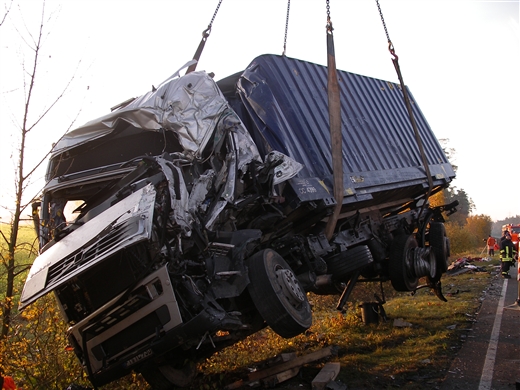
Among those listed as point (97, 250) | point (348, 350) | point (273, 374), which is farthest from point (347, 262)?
point (97, 250)

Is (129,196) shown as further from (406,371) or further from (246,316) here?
(406,371)

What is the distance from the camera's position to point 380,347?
644cm

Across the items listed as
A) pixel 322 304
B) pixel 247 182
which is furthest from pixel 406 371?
pixel 322 304

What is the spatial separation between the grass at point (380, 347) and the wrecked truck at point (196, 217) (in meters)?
0.78

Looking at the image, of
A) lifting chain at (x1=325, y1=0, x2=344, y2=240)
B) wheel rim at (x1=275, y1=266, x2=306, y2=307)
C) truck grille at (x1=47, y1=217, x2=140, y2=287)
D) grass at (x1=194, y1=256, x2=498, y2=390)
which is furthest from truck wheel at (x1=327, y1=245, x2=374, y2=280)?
truck grille at (x1=47, y1=217, x2=140, y2=287)

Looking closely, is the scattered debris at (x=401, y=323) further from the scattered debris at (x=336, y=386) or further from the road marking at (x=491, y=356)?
the scattered debris at (x=336, y=386)

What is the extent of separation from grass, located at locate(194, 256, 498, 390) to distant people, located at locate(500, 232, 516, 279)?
4.73m

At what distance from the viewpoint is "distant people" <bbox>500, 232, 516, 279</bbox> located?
13.8 meters

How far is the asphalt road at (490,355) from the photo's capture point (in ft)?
15.7

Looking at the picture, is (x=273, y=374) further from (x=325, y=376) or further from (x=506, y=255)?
(x=506, y=255)

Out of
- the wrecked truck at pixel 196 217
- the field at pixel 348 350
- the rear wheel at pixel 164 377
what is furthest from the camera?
the field at pixel 348 350

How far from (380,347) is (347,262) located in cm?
133

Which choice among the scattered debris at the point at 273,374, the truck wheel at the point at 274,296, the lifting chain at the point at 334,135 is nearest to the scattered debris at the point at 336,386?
the scattered debris at the point at 273,374

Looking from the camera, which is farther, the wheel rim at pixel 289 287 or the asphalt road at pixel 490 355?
the asphalt road at pixel 490 355
